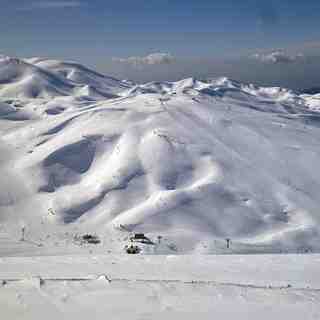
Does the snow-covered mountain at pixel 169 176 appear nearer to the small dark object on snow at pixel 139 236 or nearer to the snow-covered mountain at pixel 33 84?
the small dark object on snow at pixel 139 236

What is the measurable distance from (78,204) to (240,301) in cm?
3176

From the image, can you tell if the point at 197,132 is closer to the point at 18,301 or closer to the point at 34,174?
the point at 34,174

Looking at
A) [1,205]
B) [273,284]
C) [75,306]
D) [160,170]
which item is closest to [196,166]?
[160,170]

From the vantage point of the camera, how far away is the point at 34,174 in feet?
155

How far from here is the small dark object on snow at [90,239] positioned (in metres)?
31.5

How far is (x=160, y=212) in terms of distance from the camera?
38438 mm

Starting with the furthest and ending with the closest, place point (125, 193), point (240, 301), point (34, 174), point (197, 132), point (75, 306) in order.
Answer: point (197, 132)
point (34, 174)
point (125, 193)
point (240, 301)
point (75, 306)

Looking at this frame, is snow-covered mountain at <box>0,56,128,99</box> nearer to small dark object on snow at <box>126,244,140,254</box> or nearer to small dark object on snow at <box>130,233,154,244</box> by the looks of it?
small dark object on snow at <box>130,233,154,244</box>

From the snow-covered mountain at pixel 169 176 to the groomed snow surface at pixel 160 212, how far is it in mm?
169

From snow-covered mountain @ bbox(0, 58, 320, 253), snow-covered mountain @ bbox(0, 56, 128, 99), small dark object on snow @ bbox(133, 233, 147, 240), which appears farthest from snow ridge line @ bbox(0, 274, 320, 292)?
snow-covered mountain @ bbox(0, 56, 128, 99)

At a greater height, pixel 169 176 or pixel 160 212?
pixel 160 212

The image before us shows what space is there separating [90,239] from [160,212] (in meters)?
8.20

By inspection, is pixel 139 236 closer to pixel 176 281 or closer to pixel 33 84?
pixel 176 281

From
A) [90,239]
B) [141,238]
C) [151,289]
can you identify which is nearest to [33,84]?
[90,239]
